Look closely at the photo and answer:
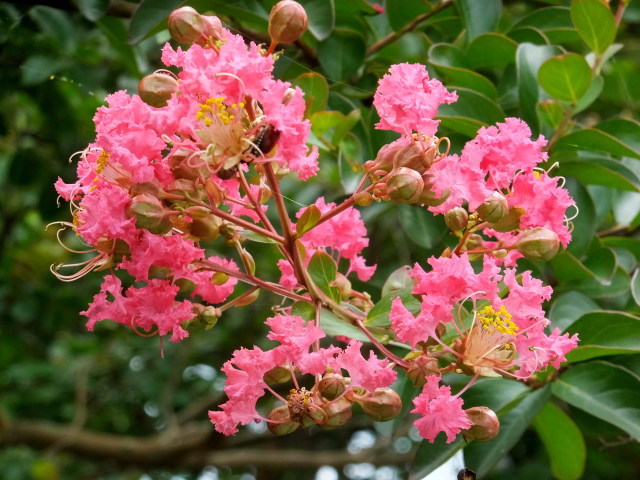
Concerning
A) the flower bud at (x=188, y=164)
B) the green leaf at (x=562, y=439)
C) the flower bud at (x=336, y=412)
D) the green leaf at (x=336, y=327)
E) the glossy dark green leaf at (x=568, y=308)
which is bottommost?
the green leaf at (x=562, y=439)

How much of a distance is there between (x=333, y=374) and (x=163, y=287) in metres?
0.25

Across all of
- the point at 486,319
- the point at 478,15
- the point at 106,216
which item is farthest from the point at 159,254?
the point at 478,15

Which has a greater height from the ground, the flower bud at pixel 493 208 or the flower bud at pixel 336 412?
the flower bud at pixel 493 208

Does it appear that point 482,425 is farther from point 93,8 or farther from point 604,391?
point 93,8

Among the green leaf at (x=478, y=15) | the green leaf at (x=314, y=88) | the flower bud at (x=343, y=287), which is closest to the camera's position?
the flower bud at (x=343, y=287)

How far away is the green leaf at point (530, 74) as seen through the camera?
1.42 meters

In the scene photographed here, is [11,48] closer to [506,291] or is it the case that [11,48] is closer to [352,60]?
[352,60]

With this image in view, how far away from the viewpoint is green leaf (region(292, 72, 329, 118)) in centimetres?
134

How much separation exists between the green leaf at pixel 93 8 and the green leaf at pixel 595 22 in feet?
2.78

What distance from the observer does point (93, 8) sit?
4.84 feet

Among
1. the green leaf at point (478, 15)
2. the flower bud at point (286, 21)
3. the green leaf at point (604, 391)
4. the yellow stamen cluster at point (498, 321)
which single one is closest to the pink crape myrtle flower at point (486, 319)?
the yellow stamen cluster at point (498, 321)

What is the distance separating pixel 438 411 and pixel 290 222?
0.95ft

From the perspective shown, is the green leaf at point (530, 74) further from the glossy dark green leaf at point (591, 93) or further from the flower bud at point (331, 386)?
the flower bud at point (331, 386)

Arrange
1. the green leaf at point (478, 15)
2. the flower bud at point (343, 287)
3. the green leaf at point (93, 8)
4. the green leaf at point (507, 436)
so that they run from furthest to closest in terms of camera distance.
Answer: the green leaf at point (478, 15) < the green leaf at point (93, 8) < the green leaf at point (507, 436) < the flower bud at point (343, 287)
